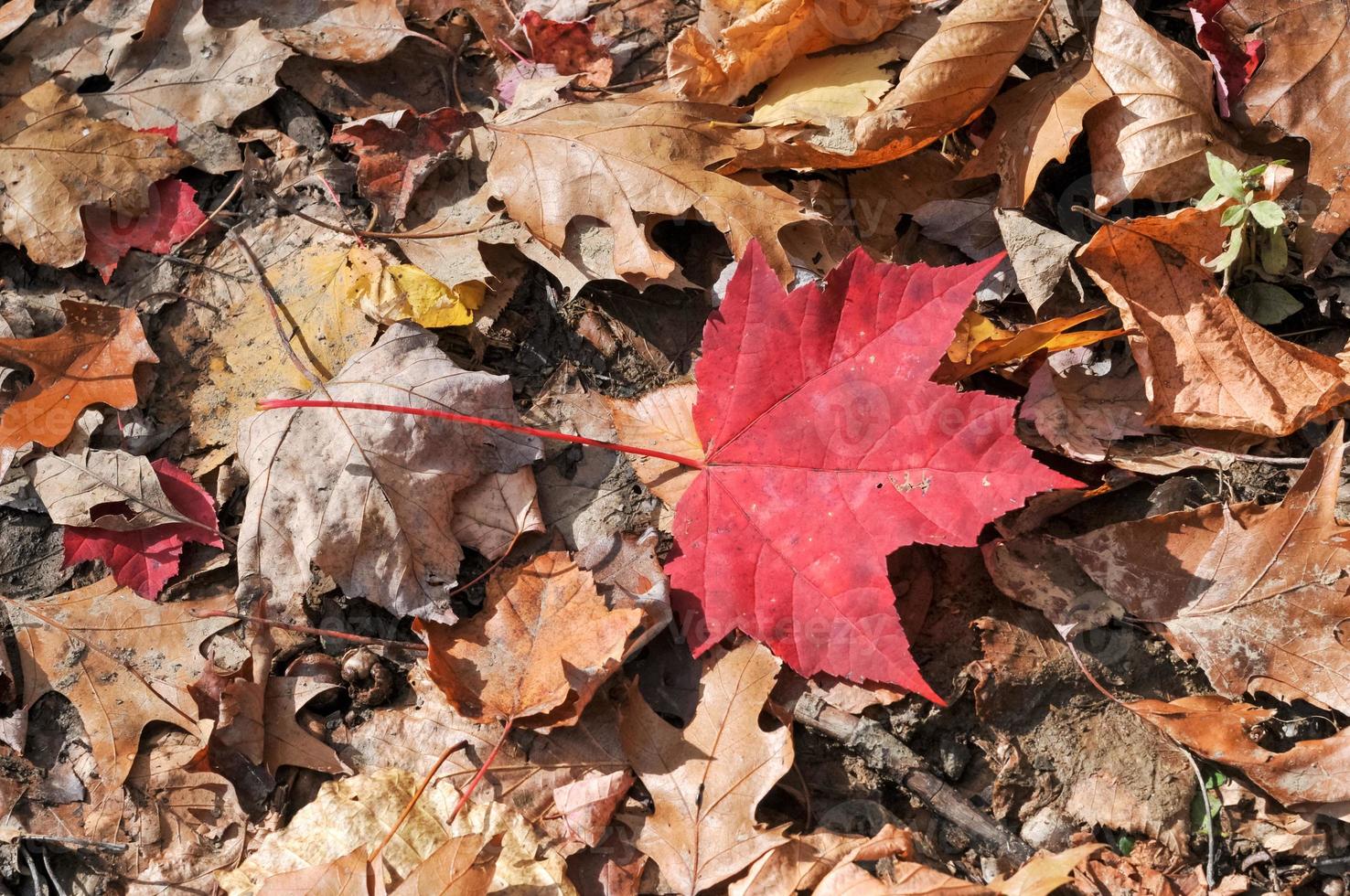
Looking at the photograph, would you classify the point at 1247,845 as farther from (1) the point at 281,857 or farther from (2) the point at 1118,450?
(1) the point at 281,857

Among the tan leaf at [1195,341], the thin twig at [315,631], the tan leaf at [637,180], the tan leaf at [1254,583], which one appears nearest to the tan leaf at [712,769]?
the thin twig at [315,631]

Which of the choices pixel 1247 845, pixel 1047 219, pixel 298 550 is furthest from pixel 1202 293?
pixel 298 550

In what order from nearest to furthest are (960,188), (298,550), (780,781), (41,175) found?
(780,781) → (298,550) → (960,188) → (41,175)

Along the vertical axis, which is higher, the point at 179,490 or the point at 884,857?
the point at 179,490

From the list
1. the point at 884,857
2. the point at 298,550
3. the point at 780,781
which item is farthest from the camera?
the point at 298,550

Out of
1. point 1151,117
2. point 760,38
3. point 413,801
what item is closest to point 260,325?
point 413,801

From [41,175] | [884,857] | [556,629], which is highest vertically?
[41,175]
